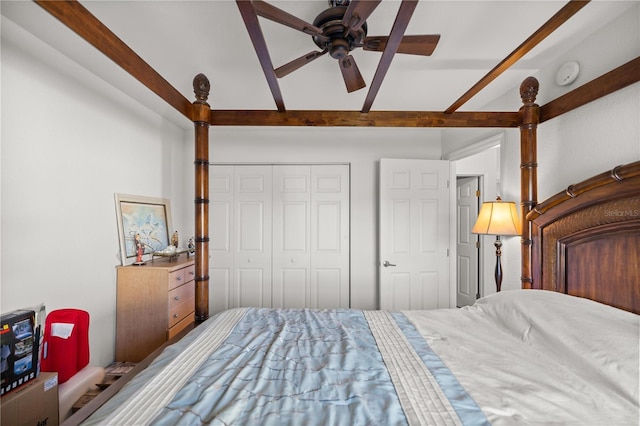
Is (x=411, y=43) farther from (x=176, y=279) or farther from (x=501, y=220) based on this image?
(x=176, y=279)

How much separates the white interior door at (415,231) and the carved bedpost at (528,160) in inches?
50.9

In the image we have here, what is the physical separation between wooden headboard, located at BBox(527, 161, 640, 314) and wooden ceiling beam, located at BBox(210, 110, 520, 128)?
2.24 ft

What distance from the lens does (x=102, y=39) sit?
3.75ft

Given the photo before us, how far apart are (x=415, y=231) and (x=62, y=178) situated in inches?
124

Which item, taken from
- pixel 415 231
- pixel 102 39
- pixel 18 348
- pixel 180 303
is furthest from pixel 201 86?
pixel 415 231

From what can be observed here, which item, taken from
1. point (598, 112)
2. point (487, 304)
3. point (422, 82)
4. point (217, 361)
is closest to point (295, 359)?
A: point (217, 361)

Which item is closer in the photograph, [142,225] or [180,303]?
[180,303]

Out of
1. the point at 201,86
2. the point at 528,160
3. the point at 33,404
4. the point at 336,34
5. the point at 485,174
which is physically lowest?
the point at 33,404

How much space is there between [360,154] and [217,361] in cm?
277

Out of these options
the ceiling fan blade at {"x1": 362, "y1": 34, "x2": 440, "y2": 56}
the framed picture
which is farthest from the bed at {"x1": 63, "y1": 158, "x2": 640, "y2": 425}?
the framed picture

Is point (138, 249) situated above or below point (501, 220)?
below

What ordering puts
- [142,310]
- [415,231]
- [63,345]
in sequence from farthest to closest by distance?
[415,231] → [142,310] → [63,345]

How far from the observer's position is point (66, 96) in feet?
6.33

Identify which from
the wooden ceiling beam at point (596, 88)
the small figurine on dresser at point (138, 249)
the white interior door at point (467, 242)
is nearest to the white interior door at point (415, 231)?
the white interior door at point (467, 242)
